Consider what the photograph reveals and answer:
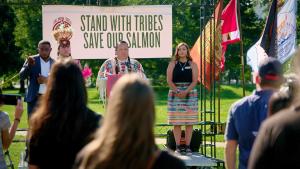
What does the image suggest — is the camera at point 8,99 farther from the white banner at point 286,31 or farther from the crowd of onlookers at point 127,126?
the white banner at point 286,31

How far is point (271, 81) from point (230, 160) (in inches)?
34.3

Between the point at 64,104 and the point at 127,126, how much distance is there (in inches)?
38.9

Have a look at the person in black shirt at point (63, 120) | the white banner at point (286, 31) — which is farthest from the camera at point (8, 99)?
the white banner at point (286, 31)

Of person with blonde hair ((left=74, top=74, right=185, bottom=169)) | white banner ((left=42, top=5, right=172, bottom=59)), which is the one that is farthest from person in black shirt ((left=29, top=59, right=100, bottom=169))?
white banner ((left=42, top=5, right=172, bottom=59))

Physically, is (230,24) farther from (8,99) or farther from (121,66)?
(8,99)

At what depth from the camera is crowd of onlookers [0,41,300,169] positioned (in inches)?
122

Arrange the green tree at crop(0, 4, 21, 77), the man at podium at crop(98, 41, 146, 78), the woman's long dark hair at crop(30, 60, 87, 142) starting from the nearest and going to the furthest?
the woman's long dark hair at crop(30, 60, 87, 142) → the man at podium at crop(98, 41, 146, 78) → the green tree at crop(0, 4, 21, 77)

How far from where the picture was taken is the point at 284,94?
4340 mm

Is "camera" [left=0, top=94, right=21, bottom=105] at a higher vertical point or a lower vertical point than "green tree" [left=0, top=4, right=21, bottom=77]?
lower

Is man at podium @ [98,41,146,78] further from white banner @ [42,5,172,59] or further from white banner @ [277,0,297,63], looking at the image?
white banner @ [277,0,297,63]

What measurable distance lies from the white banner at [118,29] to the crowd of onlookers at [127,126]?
6.82m

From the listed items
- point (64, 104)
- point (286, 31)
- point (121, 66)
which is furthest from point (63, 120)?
point (286, 31)

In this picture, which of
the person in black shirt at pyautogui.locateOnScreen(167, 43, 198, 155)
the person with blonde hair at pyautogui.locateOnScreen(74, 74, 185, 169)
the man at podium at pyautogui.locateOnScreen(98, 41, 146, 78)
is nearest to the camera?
the person with blonde hair at pyautogui.locateOnScreen(74, 74, 185, 169)

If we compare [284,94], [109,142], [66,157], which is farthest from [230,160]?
[109,142]
